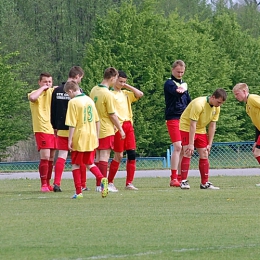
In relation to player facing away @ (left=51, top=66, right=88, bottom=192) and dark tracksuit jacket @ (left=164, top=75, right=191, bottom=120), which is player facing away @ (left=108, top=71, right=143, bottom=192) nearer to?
player facing away @ (left=51, top=66, right=88, bottom=192)

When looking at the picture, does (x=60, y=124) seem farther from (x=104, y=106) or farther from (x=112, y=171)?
(x=112, y=171)

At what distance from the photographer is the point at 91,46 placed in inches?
2249

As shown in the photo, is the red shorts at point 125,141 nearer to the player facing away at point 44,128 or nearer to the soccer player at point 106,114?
the soccer player at point 106,114

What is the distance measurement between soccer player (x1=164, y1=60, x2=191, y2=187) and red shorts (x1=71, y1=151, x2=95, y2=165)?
9.54 feet

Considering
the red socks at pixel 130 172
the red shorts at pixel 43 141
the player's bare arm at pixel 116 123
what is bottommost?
the red socks at pixel 130 172

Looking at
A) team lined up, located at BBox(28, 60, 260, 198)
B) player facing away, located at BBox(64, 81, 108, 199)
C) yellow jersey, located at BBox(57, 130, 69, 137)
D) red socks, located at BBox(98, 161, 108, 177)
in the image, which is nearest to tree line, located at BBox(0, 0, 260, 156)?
team lined up, located at BBox(28, 60, 260, 198)

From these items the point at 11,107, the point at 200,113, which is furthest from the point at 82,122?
the point at 11,107

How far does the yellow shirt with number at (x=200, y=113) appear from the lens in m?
14.4

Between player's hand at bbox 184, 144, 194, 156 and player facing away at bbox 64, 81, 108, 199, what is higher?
player facing away at bbox 64, 81, 108, 199

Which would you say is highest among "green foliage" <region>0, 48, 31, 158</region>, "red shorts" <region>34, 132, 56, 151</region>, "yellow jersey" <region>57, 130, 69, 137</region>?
"yellow jersey" <region>57, 130, 69, 137</region>

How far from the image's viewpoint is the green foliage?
53.9 meters

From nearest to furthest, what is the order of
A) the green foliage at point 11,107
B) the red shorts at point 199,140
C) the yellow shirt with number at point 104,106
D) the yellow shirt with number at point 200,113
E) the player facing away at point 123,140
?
the yellow shirt with number at point 104,106 → the yellow shirt with number at point 200,113 → the player facing away at point 123,140 → the red shorts at point 199,140 → the green foliage at point 11,107

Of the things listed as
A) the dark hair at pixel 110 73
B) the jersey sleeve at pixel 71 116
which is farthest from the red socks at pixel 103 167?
the jersey sleeve at pixel 71 116

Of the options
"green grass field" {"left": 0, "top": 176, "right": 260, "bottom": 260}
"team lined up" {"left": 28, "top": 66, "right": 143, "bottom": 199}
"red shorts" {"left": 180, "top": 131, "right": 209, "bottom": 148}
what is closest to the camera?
"green grass field" {"left": 0, "top": 176, "right": 260, "bottom": 260}
